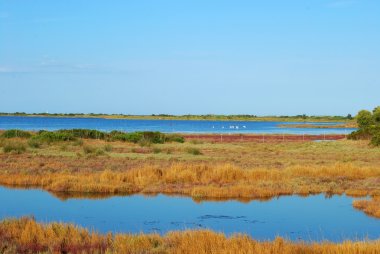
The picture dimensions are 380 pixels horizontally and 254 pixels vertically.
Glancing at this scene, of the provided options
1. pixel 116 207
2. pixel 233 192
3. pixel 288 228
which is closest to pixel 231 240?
pixel 288 228

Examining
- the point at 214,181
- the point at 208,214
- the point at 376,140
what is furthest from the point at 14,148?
the point at 376,140

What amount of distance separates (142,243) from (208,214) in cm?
660

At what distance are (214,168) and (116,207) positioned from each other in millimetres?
7525

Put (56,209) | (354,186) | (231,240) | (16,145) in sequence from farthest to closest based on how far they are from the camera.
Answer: (16,145) → (354,186) → (56,209) → (231,240)

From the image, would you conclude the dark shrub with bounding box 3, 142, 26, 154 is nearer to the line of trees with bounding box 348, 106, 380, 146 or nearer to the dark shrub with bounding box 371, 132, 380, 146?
the dark shrub with bounding box 371, 132, 380, 146

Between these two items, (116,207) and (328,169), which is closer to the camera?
(116,207)

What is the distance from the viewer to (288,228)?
51.9 feet

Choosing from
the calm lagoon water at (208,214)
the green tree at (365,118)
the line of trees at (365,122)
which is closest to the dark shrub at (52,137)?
the calm lagoon water at (208,214)

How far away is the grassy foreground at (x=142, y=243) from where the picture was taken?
34.7 ft

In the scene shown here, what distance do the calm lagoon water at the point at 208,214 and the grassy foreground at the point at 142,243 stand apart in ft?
8.18

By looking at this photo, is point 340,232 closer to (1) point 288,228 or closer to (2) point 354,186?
(1) point 288,228

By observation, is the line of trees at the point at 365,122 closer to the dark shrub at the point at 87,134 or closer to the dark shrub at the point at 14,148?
the dark shrub at the point at 87,134

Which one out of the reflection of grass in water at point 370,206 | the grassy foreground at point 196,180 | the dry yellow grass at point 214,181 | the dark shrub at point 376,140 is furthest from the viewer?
the dark shrub at point 376,140

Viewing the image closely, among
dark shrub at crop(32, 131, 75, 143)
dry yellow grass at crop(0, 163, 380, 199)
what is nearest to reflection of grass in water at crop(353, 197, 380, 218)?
dry yellow grass at crop(0, 163, 380, 199)
